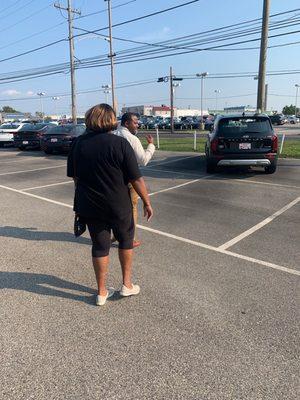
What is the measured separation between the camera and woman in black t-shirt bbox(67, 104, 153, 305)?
3.53 metres

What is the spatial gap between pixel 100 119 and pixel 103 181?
53 cm

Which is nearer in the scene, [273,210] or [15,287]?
[15,287]

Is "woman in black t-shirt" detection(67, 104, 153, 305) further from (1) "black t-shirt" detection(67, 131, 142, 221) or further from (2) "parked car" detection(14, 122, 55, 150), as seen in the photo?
(2) "parked car" detection(14, 122, 55, 150)

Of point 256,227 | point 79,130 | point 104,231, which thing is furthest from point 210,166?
point 79,130

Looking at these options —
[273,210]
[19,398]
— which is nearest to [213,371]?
[19,398]

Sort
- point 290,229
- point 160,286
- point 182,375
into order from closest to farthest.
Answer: point 182,375
point 160,286
point 290,229

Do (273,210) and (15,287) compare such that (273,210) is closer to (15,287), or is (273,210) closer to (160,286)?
(160,286)

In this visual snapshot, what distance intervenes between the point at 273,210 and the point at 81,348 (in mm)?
5444

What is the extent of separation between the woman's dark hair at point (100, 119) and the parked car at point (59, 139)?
1517 centimetres

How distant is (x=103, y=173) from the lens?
140 inches

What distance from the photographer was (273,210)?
7.72m

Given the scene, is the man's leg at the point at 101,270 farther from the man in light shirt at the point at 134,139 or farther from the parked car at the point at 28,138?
the parked car at the point at 28,138

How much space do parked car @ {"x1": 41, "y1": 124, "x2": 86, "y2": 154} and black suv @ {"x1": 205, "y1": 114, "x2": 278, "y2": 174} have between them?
894 centimetres

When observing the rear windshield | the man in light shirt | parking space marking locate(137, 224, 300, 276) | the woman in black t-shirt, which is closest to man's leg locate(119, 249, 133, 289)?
the woman in black t-shirt
